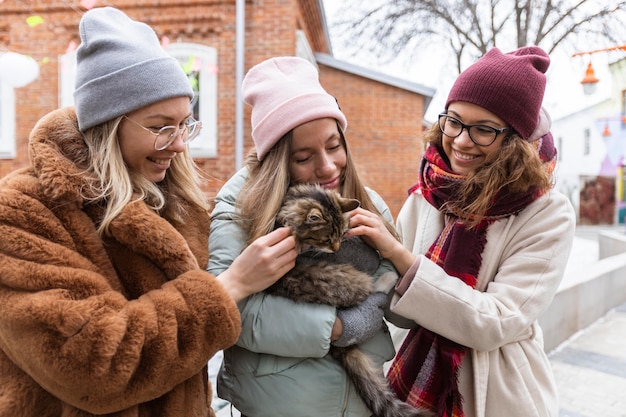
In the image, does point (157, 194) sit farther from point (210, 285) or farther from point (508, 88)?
point (508, 88)

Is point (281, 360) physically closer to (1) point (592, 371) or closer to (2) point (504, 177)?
(2) point (504, 177)

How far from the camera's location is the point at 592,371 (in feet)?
15.6

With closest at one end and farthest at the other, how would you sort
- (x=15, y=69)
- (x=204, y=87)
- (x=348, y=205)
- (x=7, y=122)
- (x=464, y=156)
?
1. (x=348, y=205)
2. (x=464, y=156)
3. (x=15, y=69)
4. (x=204, y=87)
5. (x=7, y=122)

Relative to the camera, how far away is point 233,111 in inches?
337

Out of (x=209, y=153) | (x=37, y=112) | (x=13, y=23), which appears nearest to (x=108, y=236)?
(x=209, y=153)

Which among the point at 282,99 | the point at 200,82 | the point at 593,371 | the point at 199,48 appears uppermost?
the point at 199,48

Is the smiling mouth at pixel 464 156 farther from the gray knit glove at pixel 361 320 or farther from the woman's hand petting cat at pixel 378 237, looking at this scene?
the gray knit glove at pixel 361 320

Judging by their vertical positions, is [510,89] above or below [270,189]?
above

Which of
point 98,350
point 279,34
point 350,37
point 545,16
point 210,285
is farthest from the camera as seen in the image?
point 350,37

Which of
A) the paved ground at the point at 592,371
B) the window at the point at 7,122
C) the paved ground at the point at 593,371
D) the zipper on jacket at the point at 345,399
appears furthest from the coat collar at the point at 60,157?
the window at the point at 7,122

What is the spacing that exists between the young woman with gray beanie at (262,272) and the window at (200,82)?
267 inches

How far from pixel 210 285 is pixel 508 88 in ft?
4.70

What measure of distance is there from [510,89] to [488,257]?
2.31 feet

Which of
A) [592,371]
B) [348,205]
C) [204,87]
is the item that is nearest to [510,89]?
[348,205]
